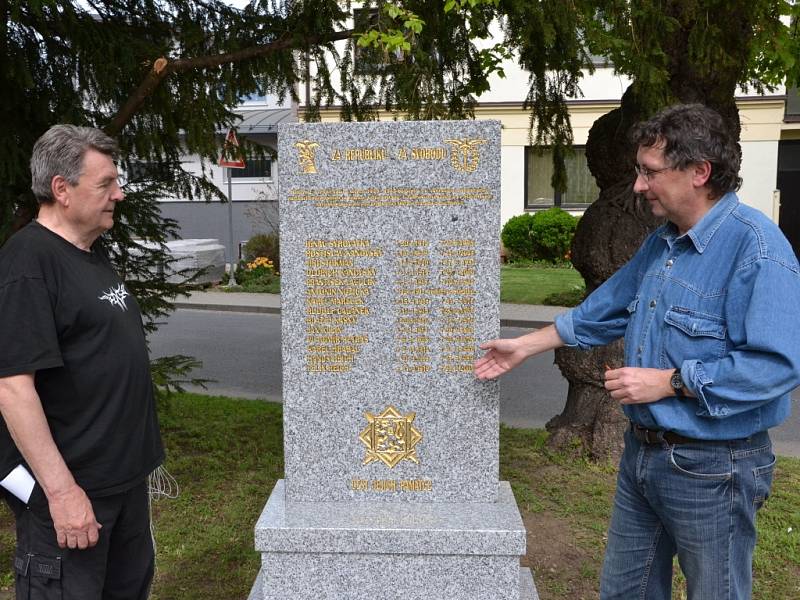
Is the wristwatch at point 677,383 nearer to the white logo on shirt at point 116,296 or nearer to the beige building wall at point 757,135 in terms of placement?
the white logo on shirt at point 116,296

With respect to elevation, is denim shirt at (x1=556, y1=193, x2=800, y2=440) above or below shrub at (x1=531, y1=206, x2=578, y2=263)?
above

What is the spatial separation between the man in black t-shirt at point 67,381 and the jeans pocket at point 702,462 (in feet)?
5.81

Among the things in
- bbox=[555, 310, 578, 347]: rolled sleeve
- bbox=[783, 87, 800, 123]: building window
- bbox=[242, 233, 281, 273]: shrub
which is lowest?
bbox=[242, 233, 281, 273]: shrub

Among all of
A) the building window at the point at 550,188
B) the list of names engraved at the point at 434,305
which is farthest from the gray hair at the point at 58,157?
the building window at the point at 550,188

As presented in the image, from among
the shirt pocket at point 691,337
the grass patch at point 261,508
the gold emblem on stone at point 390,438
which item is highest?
the shirt pocket at point 691,337

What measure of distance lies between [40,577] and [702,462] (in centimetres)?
209

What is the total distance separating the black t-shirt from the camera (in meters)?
2.31

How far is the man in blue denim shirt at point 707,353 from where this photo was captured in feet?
7.18

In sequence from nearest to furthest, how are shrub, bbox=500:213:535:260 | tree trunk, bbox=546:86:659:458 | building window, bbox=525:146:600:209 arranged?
1. tree trunk, bbox=546:86:659:458
2. shrub, bbox=500:213:535:260
3. building window, bbox=525:146:600:209

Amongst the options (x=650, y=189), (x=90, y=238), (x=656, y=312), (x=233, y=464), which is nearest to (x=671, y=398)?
(x=656, y=312)

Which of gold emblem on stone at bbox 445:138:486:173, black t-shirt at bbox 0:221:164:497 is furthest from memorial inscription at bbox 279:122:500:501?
black t-shirt at bbox 0:221:164:497

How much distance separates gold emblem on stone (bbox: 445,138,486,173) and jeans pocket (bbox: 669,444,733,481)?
1.22 meters

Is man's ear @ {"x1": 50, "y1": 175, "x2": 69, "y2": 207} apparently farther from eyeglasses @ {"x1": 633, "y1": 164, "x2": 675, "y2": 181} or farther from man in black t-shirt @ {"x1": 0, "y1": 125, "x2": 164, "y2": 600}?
eyeglasses @ {"x1": 633, "y1": 164, "x2": 675, "y2": 181}

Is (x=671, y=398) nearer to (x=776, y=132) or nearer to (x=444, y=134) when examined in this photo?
(x=444, y=134)
